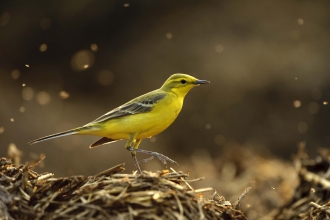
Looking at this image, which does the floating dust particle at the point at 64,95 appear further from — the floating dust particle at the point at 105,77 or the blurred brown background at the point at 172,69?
the floating dust particle at the point at 105,77

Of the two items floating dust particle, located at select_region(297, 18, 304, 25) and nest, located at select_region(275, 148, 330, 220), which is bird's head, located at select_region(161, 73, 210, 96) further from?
floating dust particle, located at select_region(297, 18, 304, 25)

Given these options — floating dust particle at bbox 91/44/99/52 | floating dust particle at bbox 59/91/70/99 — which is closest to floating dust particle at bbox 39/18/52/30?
floating dust particle at bbox 91/44/99/52

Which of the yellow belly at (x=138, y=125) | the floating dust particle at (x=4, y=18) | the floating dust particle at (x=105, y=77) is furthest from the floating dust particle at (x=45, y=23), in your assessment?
the yellow belly at (x=138, y=125)

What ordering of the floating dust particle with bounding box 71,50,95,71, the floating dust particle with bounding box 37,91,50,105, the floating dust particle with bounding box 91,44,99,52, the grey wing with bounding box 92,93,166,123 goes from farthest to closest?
the floating dust particle with bounding box 91,44,99,52 → the floating dust particle with bounding box 71,50,95,71 → the floating dust particle with bounding box 37,91,50,105 → the grey wing with bounding box 92,93,166,123

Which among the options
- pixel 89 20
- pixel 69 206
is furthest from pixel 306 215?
pixel 89 20

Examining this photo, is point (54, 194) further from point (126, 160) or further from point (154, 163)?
point (126, 160)

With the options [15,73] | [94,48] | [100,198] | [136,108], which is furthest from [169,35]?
[100,198]
